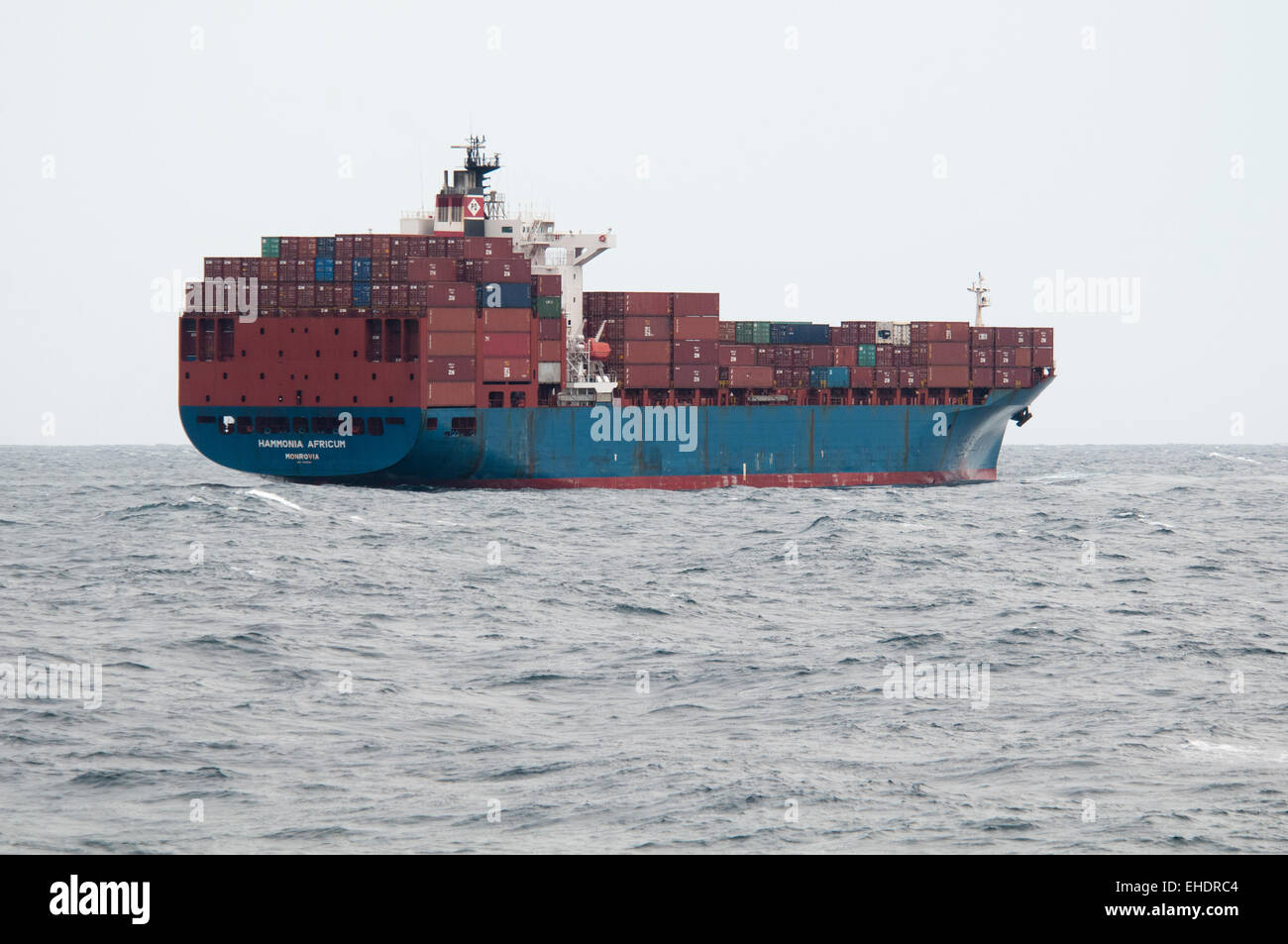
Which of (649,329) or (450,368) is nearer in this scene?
(450,368)

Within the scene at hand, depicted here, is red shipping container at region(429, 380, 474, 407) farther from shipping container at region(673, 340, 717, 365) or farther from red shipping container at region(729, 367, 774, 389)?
red shipping container at region(729, 367, 774, 389)

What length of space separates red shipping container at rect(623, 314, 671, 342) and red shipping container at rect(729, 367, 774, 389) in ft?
15.6

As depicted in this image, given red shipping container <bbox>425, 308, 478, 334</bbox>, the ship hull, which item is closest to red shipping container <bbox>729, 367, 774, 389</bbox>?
the ship hull

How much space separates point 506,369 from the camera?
69.6 m

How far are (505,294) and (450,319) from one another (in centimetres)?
340

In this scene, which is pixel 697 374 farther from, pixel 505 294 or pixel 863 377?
pixel 505 294

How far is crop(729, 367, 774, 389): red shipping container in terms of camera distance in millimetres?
79312

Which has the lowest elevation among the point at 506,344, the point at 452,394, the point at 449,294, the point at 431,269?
the point at 452,394

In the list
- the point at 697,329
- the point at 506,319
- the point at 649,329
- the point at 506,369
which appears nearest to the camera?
the point at 506,369

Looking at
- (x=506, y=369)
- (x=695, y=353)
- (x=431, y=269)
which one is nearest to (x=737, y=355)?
(x=695, y=353)

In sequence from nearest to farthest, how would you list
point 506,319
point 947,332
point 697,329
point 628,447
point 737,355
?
point 506,319, point 628,447, point 697,329, point 737,355, point 947,332

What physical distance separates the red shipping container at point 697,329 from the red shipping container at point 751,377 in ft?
10.5
